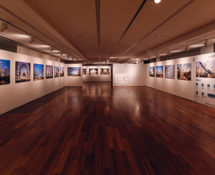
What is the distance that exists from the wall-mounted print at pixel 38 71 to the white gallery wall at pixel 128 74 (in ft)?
31.8

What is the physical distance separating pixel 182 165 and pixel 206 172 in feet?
1.29

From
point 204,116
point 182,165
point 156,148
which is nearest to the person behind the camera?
point 182,165

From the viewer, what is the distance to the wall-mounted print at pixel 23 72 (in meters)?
7.17

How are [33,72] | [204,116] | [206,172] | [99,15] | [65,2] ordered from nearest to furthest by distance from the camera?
[206,172] → [65,2] → [99,15] → [204,116] → [33,72]

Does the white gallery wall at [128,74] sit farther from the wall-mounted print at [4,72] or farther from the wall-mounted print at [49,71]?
the wall-mounted print at [4,72]

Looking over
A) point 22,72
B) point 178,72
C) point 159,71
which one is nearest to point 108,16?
point 22,72

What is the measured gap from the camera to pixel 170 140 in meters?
3.52

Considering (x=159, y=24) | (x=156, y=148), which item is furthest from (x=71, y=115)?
(x=159, y=24)

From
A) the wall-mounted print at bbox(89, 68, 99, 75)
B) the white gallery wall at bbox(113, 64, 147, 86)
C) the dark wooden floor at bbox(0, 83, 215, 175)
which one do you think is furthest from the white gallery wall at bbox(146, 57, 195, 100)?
the wall-mounted print at bbox(89, 68, 99, 75)

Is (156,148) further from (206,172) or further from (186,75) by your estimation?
(186,75)

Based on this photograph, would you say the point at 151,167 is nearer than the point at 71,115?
Yes

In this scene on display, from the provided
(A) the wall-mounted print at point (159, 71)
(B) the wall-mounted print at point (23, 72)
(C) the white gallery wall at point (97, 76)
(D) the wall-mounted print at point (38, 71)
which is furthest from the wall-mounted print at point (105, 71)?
(B) the wall-mounted print at point (23, 72)

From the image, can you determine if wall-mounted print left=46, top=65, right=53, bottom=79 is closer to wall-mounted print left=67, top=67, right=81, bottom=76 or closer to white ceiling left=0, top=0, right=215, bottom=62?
wall-mounted print left=67, top=67, right=81, bottom=76

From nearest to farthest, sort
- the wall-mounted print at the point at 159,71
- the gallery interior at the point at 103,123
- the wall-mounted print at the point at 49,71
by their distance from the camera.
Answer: the gallery interior at the point at 103,123 → the wall-mounted print at the point at 49,71 → the wall-mounted print at the point at 159,71
